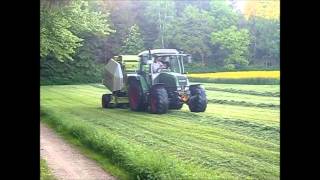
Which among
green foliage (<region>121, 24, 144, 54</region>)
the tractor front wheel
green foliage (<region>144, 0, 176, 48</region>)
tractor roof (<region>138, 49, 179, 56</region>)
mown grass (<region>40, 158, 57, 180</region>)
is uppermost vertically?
green foliage (<region>144, 0, 176, 48</region>)

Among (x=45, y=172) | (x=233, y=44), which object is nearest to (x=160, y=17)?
(x=233, y=44)

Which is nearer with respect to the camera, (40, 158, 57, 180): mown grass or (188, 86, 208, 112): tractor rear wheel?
(40, 158, 57, 180): mown grass

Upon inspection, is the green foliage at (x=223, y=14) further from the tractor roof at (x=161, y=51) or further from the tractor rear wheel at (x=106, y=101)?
the tractor rear wheel at (x=106, y=101)

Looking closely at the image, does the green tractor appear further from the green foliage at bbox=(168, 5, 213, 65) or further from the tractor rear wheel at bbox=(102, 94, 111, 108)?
the green foliage at bbox=(168, 5, 213, 65)

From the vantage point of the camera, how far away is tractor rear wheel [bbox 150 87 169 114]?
399 centimetres

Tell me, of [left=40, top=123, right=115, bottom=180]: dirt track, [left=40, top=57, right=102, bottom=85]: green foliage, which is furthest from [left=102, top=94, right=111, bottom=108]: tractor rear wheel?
[left=40, top=123, right=115, bottom=180]: dirt track

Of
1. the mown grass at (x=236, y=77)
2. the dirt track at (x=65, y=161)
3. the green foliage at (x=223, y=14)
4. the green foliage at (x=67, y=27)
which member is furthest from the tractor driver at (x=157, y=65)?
the dirt track at (x=65, y=161)

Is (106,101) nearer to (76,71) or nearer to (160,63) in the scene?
(76,71)

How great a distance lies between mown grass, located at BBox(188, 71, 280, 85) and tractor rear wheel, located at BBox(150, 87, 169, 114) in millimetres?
286

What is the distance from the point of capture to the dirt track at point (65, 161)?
3564mm

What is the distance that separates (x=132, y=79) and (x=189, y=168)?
1.01m
